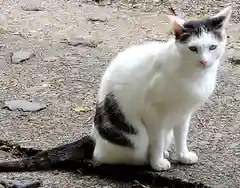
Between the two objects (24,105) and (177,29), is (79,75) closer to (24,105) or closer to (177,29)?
(24,105)

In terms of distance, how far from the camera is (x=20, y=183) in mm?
2494

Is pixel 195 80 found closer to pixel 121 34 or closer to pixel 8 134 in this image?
pixel 8 134

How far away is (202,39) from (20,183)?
0.92 meters

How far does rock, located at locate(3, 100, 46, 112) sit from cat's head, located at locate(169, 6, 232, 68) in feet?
3.57

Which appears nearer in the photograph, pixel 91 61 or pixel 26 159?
pixel 26 159

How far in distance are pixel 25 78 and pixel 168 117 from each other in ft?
4.36

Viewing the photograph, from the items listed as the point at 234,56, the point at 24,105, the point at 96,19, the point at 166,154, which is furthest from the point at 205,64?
the point at 96,19

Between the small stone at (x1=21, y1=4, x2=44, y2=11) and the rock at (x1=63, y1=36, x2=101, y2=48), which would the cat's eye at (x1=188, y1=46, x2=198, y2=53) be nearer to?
the rock at (x1=63, y1=36, x2=101, y2=48)

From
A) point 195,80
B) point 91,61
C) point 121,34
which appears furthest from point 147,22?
point 195,80

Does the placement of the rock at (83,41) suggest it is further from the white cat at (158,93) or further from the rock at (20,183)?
the rock at (20,183)

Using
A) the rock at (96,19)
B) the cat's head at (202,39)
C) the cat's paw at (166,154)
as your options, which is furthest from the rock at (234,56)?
the cat's head at (202,39)

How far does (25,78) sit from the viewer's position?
3.54 meters

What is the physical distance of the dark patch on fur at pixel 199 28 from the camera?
229 centimetres

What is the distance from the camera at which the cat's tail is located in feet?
8.73
